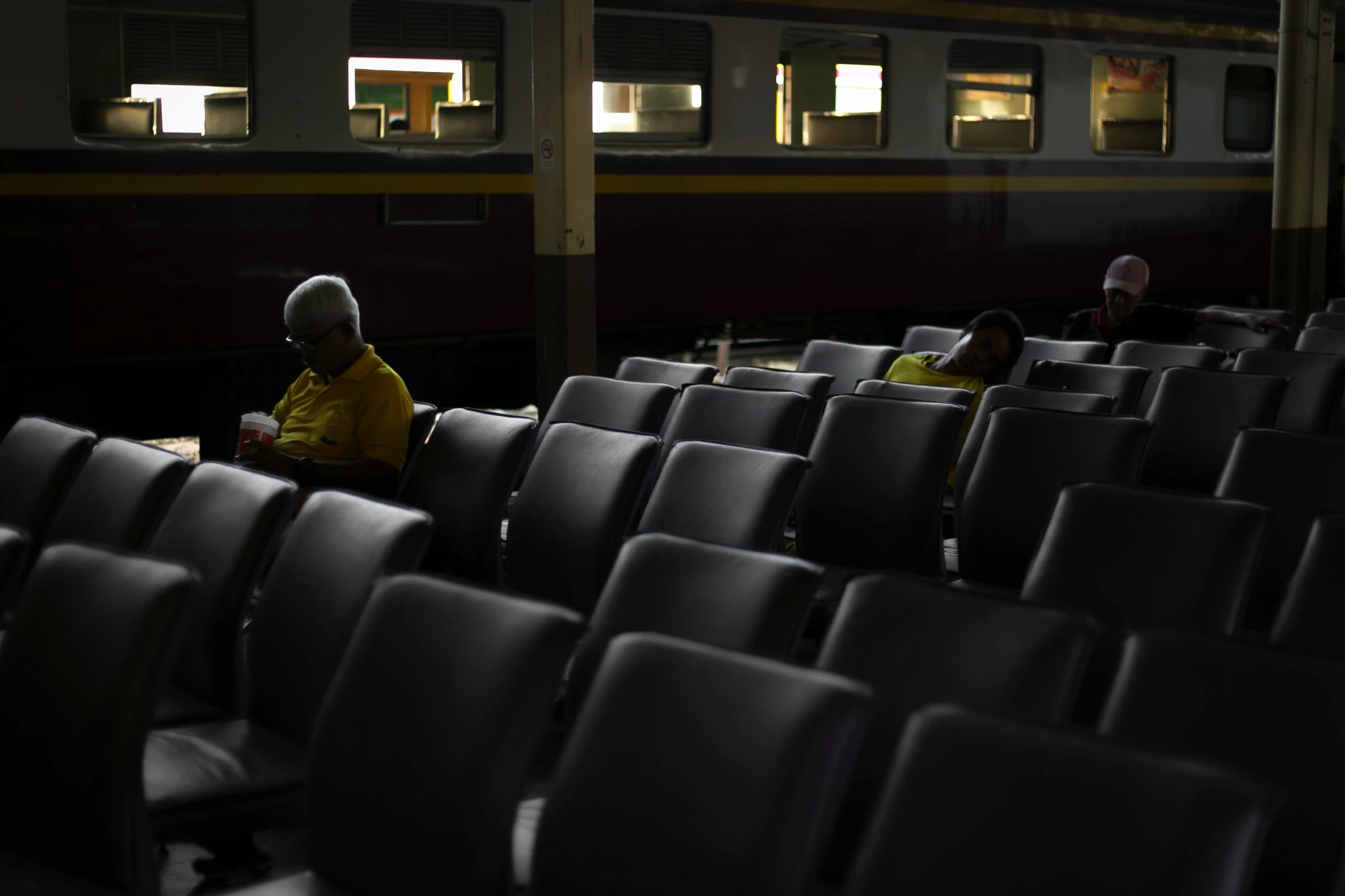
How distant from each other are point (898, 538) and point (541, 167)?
2.94 metres

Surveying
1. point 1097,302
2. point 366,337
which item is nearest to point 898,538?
point 366,337

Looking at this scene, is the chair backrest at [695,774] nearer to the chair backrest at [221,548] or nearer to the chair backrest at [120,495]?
the chair backrest at [221,548]

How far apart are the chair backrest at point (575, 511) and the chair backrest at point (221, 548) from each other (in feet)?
2.51

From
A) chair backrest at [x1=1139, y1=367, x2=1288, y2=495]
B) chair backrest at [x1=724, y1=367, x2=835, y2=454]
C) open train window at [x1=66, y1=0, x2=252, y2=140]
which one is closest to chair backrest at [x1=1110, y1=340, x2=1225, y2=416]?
chair backrest at [x1=1139, y1=367, x2=1288, y2=495]

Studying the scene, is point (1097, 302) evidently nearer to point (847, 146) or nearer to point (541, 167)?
point (847, 146)

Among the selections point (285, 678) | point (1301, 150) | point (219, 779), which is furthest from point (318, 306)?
point (1301, 150)

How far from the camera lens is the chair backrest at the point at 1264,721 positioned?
1888 millimetres

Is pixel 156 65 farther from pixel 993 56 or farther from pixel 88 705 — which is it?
pixel 993 56

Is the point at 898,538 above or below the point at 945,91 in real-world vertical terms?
below

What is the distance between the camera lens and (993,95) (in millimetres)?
9633

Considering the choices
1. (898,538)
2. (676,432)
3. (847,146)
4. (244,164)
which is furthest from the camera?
(847,146)

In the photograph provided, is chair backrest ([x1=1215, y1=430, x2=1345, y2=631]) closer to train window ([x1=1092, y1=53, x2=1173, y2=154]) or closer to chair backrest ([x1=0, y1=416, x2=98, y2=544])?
chair backrest ([x1=0, y1=416, x2=98, y2=544])

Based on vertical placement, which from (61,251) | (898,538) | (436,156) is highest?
(436,156)

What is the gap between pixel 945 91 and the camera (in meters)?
9.23
